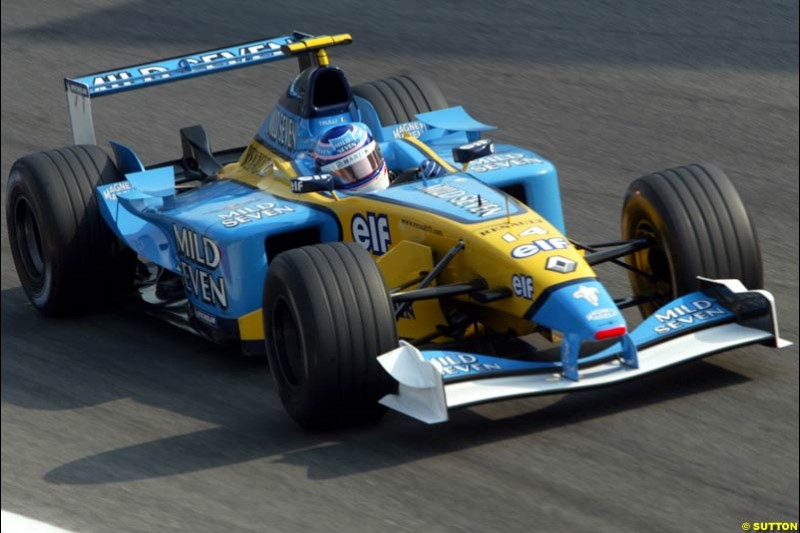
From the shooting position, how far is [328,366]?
199 inches

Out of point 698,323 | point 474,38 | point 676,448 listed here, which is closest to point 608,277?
point 698,323

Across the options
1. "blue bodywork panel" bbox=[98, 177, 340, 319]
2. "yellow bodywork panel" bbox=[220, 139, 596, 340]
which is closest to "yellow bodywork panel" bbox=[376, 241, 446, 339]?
"yellow bodywork panel" bbox=[220, 139, 596, 340]

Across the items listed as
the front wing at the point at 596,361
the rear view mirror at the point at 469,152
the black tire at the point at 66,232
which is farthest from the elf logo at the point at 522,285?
the black tire at the point at 66,232

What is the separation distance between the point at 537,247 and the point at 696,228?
0.86m

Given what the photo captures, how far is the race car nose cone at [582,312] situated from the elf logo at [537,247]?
0.22 metres

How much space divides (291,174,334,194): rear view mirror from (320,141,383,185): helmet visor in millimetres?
89

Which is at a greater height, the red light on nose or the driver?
the driver

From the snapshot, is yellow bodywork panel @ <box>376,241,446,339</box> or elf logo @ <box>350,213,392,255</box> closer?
yellow bodywork panel @ <box>376,241,446,339</box>

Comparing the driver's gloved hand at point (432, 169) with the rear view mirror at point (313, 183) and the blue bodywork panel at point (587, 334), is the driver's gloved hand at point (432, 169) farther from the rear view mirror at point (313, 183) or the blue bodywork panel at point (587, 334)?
the blue bodywork panel at point (587, 334)

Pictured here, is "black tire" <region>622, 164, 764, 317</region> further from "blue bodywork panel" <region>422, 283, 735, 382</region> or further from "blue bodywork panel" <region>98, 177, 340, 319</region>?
"blue bodywork panel" <region>98, 177, 340, 319</region>

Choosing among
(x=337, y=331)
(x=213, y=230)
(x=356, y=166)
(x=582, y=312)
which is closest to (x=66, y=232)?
(x=213, y=230)

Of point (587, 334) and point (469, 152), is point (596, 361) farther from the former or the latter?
point (469, 152)

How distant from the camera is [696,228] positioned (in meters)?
5.83

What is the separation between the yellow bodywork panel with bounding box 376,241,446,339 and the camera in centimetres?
575
